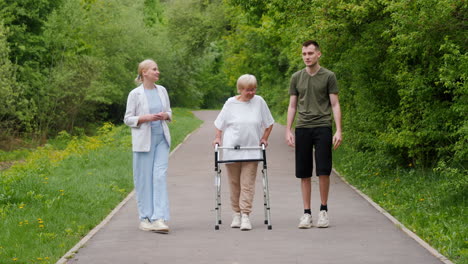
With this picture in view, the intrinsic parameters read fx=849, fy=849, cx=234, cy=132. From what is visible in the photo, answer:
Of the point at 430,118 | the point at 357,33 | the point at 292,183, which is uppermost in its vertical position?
the point at 357,33

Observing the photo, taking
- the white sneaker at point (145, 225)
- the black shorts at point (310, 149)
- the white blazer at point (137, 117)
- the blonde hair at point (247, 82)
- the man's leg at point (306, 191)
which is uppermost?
the blonde hair at point (247, 82)

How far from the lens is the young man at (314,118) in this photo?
31.8 ft

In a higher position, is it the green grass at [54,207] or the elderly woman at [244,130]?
the elderly woman at [244,130]

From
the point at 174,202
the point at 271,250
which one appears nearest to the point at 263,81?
the point at 174,202

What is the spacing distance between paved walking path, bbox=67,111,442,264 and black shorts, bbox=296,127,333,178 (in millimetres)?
697

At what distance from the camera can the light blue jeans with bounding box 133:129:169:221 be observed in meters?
9.88

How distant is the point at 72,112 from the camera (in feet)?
152

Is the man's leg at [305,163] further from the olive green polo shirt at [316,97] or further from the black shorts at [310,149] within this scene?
the olive green polo shirt at [316,97]

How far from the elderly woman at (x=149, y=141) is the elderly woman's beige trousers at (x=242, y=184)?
793mm

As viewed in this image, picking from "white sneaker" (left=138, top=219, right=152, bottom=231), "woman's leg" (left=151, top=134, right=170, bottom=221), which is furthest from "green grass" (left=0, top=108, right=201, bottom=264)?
"woman's leg" (left=151, top=134, right=170, bottom=221)

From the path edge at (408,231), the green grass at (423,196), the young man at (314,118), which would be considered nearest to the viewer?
the path edge at (408,231)

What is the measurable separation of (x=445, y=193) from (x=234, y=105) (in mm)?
3712

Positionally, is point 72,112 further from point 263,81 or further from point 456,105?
point 456,105

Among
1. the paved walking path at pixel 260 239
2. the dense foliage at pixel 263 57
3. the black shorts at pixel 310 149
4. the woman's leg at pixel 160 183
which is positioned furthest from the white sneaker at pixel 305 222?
the dense foliage at pixel 263 57
